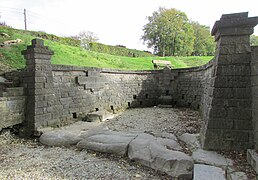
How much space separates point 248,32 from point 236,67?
65 cm

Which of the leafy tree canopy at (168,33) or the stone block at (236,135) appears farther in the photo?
the leafy tree canopy at (168,33)

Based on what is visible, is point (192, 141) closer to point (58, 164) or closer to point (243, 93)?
point (243, 93)

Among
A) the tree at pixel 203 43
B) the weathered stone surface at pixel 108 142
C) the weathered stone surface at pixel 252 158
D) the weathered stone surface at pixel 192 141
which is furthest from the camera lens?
the tree at pixel 203 43

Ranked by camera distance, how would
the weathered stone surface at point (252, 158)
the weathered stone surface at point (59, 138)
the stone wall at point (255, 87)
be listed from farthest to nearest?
1. the weathered stone surface at point (59, 138)
2. the stone wall at point (255, 87)
3. the weathered stone surface at point (252, 158)

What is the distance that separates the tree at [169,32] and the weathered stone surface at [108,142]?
23026 millimetres

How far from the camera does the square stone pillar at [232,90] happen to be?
9.86 ft

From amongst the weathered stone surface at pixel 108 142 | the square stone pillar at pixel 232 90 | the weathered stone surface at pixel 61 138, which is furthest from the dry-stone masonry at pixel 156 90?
the weathered stone surface at pixel 108 142

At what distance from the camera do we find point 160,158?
9.70 feet

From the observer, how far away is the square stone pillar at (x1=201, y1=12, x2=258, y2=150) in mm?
3006

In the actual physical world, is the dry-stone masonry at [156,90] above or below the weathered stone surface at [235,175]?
above

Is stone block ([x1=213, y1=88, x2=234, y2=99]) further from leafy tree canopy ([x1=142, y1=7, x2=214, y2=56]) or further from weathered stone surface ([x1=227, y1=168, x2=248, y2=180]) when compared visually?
leafy tree canopy ([x1=142, y1=7, x2=214, y2=56])

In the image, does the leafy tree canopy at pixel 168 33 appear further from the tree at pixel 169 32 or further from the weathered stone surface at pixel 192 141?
the weathered stone surface at pixel 192 141

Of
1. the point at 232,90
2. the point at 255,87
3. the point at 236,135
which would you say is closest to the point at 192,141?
the point at 236,135

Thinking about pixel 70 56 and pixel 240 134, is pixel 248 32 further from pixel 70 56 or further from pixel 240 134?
pixel 70 56
